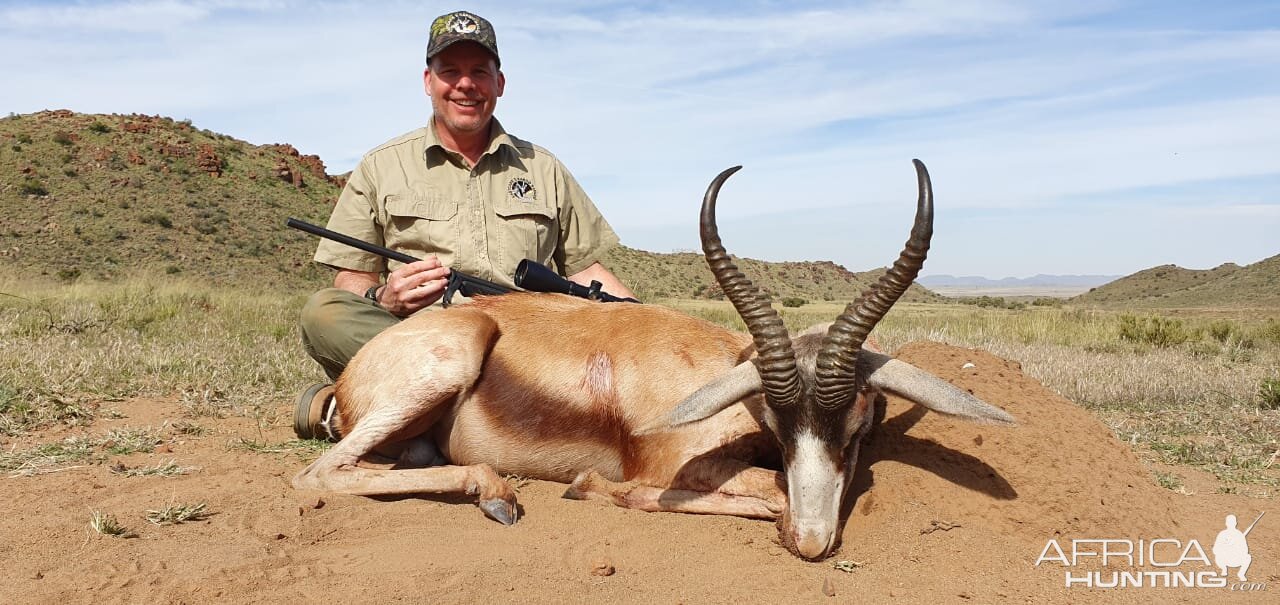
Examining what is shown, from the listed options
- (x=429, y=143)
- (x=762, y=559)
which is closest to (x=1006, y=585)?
(x=762, y=559)

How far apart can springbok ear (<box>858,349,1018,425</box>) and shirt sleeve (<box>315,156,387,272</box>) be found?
431cm

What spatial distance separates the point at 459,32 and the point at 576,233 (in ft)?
6.60

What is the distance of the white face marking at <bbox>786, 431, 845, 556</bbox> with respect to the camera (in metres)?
4.06

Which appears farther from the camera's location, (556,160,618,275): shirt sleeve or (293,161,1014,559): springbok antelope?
(556,160,618,275): shirt sleeve

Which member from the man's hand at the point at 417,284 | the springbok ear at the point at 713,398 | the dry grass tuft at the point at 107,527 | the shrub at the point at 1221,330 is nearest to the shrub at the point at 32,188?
the man's hand at the point at 417,284

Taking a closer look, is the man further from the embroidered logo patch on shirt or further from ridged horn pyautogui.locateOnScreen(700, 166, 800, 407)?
ridged horn pyautogui.locateOnScreen(700, 166, 800, 407)

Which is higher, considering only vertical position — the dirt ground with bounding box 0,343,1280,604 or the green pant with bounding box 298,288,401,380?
the green pant with bounding box 298,288,401,380

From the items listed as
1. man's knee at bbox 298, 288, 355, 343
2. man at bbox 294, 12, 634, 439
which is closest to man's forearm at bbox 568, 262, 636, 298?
man at bbox 294, 12, 634, 439

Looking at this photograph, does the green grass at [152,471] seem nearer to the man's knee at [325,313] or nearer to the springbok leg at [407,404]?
the springbok leg at [407,404]

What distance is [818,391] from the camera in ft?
13.9

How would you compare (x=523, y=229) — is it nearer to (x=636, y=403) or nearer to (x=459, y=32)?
(x=459, y=32)


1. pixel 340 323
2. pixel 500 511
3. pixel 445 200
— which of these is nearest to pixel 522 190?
pixel 445 200

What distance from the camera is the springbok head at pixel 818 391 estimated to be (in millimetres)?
4129

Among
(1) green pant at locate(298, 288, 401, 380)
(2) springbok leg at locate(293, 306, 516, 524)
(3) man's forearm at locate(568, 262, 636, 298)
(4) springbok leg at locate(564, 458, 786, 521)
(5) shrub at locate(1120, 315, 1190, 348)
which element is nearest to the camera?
(4) springbok leg at locate(564, 458, 786, 521)
